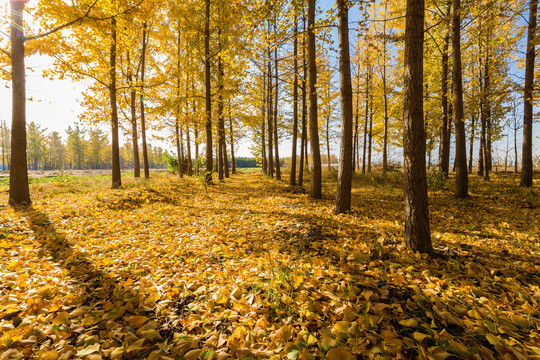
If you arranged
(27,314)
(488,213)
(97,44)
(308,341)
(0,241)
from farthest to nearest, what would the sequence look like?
(97,44), (488,213), (0,241), (27,314), (308,341)

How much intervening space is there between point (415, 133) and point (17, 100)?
Answer: 9.81 m

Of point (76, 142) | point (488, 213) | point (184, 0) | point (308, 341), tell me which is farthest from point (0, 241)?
point (76, 142)

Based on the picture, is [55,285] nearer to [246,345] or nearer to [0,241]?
[0,241]

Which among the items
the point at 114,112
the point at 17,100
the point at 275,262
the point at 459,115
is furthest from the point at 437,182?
the point at 17,100

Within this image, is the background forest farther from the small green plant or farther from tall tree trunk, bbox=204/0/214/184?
tall tree trunk, bbox=204/0/214/184

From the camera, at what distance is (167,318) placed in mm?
2238

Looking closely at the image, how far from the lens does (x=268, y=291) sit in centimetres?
243

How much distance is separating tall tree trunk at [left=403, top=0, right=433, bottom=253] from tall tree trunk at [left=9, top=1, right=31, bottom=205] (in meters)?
9.50

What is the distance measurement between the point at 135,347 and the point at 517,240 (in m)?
6.11

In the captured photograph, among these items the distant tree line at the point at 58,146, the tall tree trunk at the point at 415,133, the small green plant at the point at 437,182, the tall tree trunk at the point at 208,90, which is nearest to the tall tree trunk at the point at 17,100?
the tall tree trunk at the point at 208,90

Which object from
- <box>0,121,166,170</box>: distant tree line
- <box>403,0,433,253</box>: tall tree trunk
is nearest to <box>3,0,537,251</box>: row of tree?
<box>403,0,433,253</box>: tall tree trunk

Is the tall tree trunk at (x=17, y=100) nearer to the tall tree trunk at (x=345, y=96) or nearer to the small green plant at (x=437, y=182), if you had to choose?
the tall tree trunk at (x=345, y=96)

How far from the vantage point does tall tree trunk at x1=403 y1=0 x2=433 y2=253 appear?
10.3ft

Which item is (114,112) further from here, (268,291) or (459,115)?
(459,115)
